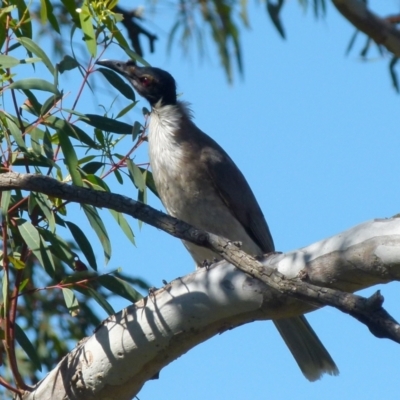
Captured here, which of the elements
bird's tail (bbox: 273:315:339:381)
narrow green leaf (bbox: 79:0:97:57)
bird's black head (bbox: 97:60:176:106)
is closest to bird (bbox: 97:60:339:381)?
bird's black head (bbox: 97:60:176:106)

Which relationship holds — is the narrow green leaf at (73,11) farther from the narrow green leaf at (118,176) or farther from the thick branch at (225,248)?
the thick branch at (225,248)

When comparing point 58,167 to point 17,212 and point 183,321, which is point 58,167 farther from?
point 183,321

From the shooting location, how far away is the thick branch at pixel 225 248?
82.4 inches

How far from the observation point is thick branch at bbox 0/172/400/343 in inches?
82.4

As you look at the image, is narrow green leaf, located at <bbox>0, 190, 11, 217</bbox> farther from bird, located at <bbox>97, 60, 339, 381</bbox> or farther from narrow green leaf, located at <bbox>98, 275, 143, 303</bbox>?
bird, located at <bbox>97, 60, 339, 381</bbox>

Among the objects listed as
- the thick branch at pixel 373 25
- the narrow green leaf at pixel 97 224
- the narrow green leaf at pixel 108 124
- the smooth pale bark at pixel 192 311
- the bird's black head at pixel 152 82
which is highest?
the bird's black head at pixel 152 82

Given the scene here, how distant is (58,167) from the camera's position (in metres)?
3.21

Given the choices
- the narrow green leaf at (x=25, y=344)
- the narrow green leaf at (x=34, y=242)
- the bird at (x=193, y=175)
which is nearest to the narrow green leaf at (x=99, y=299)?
the narrow green leaf at (x=34, y=242)

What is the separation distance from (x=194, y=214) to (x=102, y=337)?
1604mm

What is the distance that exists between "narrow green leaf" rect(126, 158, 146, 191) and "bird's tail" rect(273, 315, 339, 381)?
83cm

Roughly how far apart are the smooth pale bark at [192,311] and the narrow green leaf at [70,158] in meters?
0.50

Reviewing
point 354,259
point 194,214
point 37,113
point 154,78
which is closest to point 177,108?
point 154,78

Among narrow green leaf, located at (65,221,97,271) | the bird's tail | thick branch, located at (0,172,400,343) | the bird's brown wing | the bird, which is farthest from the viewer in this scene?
the bird's brown wing

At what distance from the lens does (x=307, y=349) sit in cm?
374
